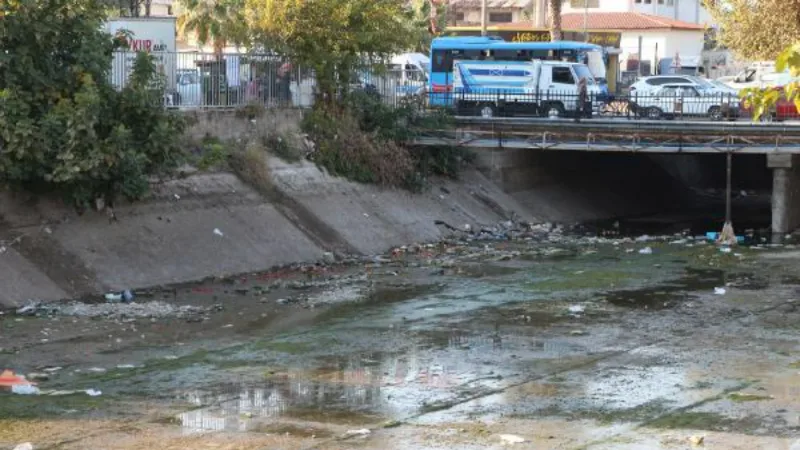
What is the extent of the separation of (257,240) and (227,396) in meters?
12.8

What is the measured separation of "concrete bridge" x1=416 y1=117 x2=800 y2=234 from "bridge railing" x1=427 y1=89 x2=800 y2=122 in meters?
4.22

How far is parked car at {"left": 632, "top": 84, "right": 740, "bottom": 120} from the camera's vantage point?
137 feet

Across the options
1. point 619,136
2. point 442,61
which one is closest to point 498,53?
point 442,61

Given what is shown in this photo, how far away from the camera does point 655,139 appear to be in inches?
1399

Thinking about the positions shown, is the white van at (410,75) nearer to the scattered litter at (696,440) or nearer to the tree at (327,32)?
the tree at (327,32)

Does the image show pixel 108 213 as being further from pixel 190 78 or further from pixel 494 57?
pixel 494 57

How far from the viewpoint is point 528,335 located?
1992 cm

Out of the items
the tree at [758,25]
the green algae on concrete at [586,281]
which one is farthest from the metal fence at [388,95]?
the green algae on concrete at [586,281]

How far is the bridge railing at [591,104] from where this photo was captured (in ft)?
137

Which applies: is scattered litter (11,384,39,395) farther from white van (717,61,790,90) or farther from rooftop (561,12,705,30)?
rooftop (561,12,705,30)

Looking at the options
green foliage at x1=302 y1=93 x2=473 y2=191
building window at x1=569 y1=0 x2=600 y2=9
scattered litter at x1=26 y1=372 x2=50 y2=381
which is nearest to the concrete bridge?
green foliage at x1=302 y1=93 x2=473 y2=191

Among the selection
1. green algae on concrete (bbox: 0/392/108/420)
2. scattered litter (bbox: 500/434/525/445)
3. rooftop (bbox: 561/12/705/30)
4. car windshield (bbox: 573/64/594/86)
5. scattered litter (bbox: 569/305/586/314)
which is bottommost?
scattered litter (bbox: 569/305/586/314)

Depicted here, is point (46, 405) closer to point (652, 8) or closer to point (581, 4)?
point (581, 4)

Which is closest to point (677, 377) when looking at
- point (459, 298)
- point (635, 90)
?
point (459, 298)
